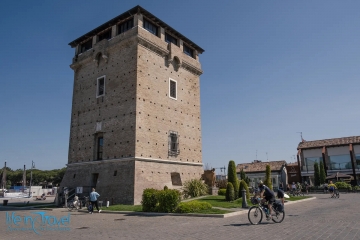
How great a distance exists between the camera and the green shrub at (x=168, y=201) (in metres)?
16.0

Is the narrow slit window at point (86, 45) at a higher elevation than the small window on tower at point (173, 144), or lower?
higher

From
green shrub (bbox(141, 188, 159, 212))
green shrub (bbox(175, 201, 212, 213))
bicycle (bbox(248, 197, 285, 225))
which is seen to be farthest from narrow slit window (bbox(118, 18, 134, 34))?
bicycle (bbox(248, 197, 285, 225))

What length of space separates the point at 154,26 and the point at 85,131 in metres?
12.4

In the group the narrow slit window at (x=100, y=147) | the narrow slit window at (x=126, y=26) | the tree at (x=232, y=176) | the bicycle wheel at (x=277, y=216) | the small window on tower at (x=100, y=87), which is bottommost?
the bicycle wheel at (x=277, y=216)

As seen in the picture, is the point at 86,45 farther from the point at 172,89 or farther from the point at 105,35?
the point at 172,89

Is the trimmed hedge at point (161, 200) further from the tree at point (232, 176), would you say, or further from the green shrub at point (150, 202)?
the tree at point (232, 176)

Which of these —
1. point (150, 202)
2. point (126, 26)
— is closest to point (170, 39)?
point (126, 26)

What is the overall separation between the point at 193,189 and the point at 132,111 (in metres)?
8.89

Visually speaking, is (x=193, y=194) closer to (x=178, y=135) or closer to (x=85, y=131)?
(x=178, y=135)

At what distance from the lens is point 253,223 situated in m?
11.2

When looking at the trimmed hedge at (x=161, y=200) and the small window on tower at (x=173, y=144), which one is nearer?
the trimmed hedge at (x=161, y=200)

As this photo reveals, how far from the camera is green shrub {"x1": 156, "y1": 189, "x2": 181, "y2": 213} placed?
16.0m

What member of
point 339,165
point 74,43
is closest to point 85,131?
point 74,43

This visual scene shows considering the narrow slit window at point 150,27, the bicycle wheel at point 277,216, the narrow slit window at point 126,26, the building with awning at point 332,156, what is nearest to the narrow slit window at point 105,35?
the narrow slit window at point 126,26
